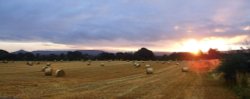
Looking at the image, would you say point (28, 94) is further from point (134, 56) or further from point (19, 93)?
point (134, 56)

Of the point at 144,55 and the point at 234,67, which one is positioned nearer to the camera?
the point at 234,67

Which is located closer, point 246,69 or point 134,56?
point 246,69

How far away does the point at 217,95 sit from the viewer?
24234 mm

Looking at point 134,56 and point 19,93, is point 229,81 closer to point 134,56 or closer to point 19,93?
point 19,93

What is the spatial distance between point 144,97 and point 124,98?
1166 mm

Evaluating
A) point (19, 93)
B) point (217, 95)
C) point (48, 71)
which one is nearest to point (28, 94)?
point (19, 93)

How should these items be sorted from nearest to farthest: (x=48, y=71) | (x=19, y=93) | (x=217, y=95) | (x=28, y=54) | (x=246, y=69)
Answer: (x=19, y=93) → (x=217, y=95) → (x=246, y=69) → (x=48, y=71) → (x=28, y=54)

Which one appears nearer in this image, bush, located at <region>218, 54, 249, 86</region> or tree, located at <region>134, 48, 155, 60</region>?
bush, located at <region>218, 54, 249, 86</region>

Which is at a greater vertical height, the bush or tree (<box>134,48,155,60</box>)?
tree (<box>134,48,155,60</box>)

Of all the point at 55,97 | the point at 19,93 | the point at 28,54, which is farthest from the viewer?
the point at 28,54

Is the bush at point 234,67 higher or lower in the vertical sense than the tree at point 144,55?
lower

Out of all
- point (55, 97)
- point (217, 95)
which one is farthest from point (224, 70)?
point (55, 97)

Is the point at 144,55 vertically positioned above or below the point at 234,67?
above

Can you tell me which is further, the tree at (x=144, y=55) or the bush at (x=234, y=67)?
the tree at (x=144, y=55)
